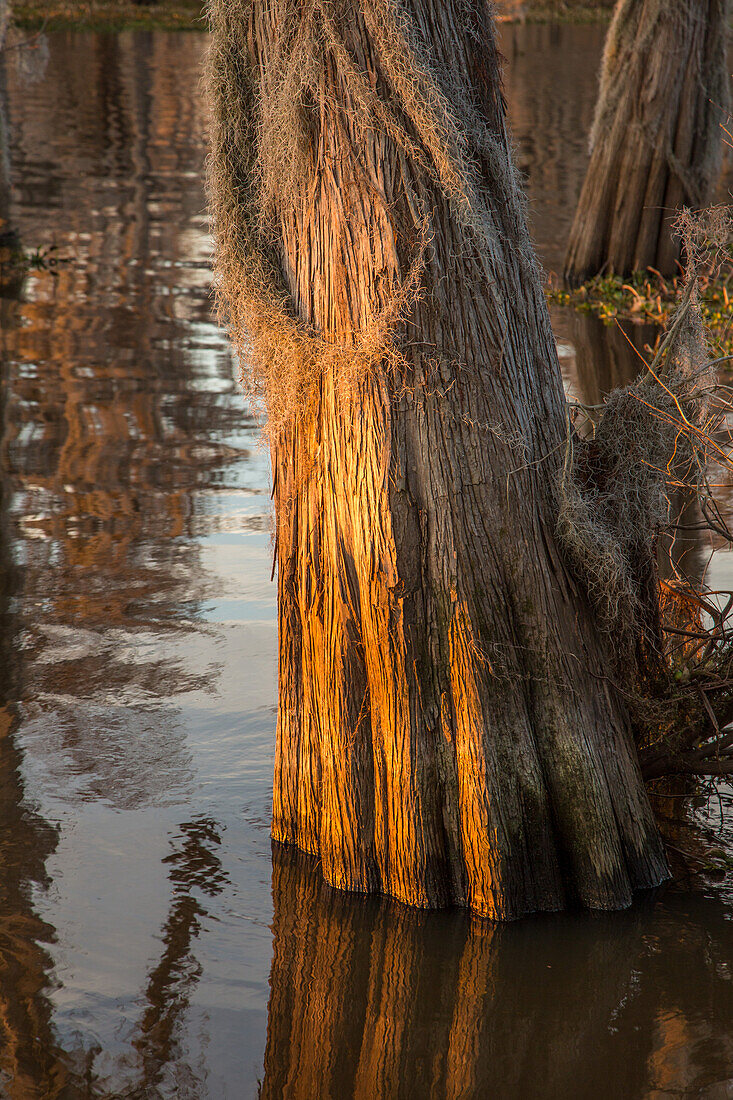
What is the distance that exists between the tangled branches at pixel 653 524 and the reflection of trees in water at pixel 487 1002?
60cm

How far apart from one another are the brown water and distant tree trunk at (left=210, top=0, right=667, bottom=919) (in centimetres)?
27

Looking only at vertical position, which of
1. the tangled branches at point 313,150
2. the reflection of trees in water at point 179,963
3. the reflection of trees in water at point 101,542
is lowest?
the reflection of trees in water at point 179,963

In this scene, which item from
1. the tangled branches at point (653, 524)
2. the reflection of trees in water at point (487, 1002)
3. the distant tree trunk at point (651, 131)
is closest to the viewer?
the reflection of trees in water at point (487, 1002)

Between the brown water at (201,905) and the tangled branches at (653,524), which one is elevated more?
the tangled branches at (653,524)

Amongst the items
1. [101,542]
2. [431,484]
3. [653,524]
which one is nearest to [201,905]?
[431,484]

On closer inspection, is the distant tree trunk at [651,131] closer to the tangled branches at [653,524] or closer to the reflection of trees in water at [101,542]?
the reflection of trees in water at [101,542]

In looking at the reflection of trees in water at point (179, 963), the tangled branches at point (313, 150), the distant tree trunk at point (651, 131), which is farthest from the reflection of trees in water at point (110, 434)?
the distant tree trunk at point (651, 131)

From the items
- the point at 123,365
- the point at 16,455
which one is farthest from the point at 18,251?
the point at 16,455

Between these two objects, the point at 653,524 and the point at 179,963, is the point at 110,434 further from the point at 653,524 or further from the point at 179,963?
the point at 179,963

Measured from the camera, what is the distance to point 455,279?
325 centimetres

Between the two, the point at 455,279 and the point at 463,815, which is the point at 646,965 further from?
the point at 455,279

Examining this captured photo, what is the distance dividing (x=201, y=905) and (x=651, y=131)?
10225mm

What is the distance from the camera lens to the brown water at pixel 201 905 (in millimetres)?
2861

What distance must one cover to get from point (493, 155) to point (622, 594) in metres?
1.39
